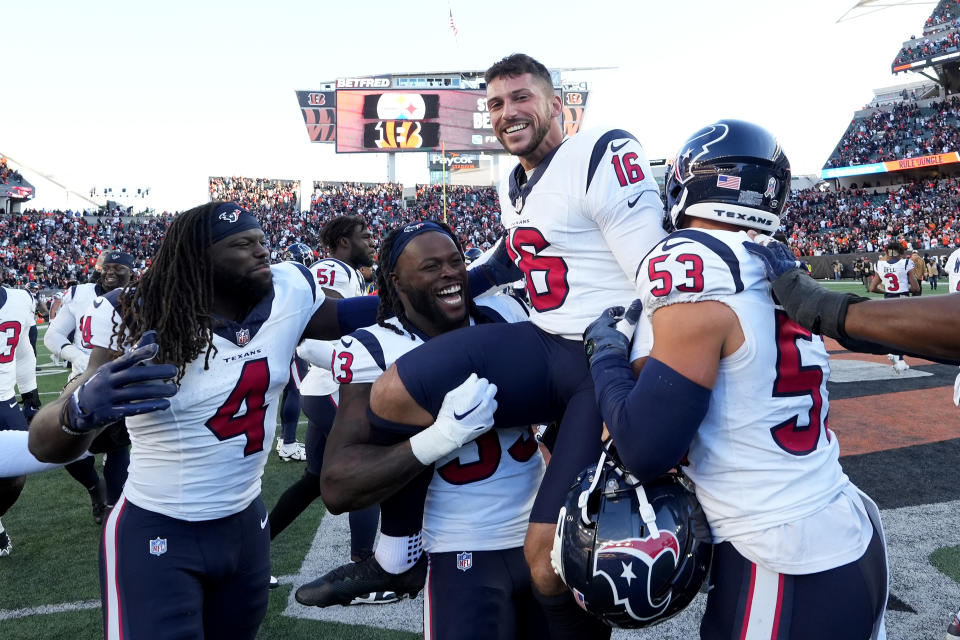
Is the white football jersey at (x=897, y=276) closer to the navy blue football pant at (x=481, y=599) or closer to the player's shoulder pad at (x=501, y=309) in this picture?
the player's shoulder pad at (x=501, y=309)

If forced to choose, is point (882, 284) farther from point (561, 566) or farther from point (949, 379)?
point (561, 566)

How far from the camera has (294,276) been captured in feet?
9.16

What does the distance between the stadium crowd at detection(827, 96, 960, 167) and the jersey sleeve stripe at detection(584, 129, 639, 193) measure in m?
45.8

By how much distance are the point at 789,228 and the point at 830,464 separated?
4069cm

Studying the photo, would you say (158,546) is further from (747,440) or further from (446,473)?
(747,440)

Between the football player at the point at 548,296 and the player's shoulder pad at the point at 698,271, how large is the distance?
0.56 metres

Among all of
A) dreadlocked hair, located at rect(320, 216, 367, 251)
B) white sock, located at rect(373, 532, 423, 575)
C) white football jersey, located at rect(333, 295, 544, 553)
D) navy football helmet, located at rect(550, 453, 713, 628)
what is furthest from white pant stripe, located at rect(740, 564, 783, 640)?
dreadlocked hair, located at rect(320, 216, 367, 251)

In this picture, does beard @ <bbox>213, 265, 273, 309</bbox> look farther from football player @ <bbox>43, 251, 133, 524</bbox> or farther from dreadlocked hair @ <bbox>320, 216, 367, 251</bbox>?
dreadlocked hair @ <bbox>320, 216, 367, 251</bbox>

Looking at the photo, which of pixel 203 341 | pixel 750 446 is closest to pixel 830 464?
pixel 750 446

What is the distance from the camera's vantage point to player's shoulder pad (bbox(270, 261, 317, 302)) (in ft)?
9.02

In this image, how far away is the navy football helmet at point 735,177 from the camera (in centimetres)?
194

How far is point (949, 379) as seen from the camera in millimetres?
9688

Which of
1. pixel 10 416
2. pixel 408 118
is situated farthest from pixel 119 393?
pixel 408 118

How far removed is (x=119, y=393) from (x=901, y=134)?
5123cm
